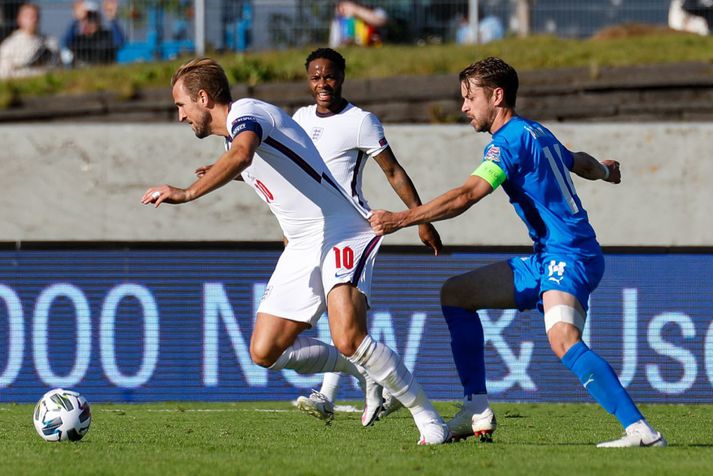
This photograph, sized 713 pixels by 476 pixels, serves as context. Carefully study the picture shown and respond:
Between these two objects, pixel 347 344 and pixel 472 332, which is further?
pixel 472 332

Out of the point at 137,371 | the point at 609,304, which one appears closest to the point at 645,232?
the point at 609,304

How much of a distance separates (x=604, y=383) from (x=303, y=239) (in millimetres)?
1865

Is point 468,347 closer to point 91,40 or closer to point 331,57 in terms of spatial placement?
point 331,57

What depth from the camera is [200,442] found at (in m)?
7.26

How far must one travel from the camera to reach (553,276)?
6715mm

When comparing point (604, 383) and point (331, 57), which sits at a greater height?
point (331, 57)

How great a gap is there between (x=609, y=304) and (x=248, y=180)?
4960mm

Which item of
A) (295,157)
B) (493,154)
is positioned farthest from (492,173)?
(295,157)

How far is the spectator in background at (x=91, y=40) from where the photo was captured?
53.7ft

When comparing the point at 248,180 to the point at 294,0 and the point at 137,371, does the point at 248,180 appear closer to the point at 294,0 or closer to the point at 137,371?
the point at 137,371

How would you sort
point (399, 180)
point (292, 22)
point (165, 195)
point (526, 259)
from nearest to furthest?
point (165, 195)
point (526, 259)
point (399, 180)
point (292, 22)

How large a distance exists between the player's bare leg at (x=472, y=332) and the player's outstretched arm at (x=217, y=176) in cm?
142

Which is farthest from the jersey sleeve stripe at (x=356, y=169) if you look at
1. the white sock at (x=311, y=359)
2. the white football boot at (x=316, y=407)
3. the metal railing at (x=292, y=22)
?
the metal railing at (x=292, y=22)

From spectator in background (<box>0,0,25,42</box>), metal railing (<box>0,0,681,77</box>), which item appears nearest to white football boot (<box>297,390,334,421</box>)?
metal railing (<box>0,0,681,77</box>)
